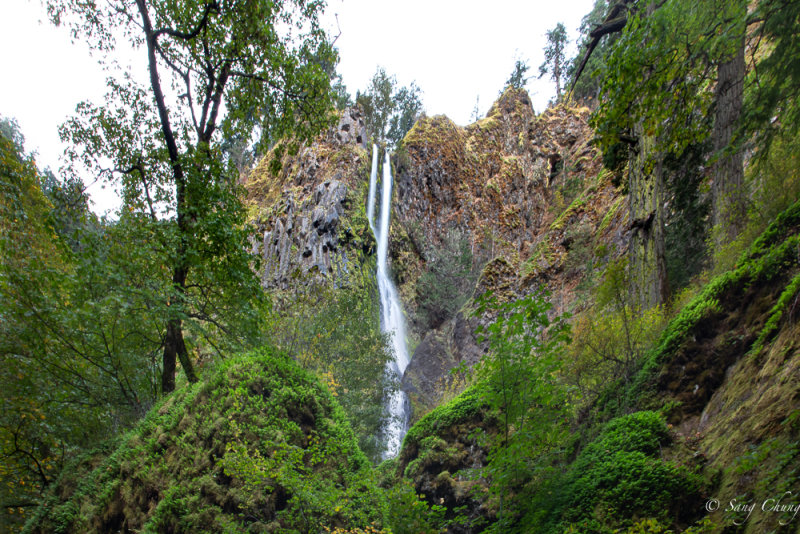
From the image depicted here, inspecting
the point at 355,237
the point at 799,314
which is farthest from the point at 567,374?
the point at 355,237

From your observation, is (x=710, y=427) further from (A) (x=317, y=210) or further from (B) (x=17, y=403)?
(A) (x=317, y=210)

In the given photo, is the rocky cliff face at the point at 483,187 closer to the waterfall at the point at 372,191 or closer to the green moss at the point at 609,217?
the waterfall at the point at 372,191

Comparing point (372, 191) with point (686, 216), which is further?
point (372, 191)

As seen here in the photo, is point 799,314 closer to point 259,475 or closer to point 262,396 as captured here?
point 259,475

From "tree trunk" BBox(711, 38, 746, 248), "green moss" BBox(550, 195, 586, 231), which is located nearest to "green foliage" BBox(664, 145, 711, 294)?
"tree trunk" BBox(711, 38, 746, 248)

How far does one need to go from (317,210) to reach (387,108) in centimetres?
2060

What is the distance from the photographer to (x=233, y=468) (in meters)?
5.39

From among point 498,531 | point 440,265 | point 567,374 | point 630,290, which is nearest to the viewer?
point 498,531

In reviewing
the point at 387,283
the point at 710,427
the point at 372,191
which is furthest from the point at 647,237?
the point at 372,191

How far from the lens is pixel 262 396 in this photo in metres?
6.63

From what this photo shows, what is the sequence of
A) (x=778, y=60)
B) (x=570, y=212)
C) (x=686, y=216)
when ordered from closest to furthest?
(x=778, y=60)
(x=686, y=216)
(x=570, y=212)

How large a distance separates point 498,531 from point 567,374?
3.62 m

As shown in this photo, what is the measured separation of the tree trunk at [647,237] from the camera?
7.99m

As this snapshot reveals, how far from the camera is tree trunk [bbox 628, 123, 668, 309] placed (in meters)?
7.99
